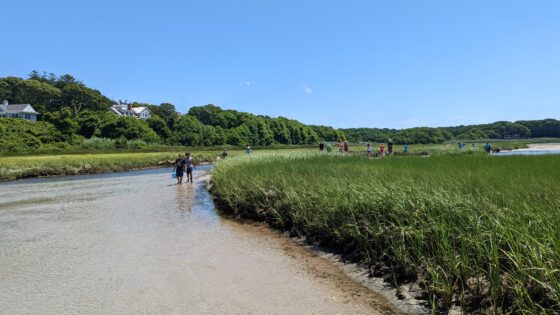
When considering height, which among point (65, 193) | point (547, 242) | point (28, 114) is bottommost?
point (65, 193)

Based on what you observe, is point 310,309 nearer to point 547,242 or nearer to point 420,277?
point 420,277

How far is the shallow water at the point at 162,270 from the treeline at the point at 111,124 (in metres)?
54.4

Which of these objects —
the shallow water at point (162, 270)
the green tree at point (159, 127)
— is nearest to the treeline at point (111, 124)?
the green tree at point (159, 127)

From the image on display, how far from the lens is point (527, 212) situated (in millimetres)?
6039

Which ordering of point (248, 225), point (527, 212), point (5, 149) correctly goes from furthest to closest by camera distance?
point (5, 149) → point (248, 225) → point (527, 212)

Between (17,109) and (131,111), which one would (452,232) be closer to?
(17,109)

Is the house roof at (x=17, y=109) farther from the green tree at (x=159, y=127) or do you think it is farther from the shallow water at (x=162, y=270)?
the shallow water at (x=162, y=270)

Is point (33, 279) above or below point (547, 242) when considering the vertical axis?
below

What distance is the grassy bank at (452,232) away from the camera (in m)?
4.94

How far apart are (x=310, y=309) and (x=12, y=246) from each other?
9219 millimetres

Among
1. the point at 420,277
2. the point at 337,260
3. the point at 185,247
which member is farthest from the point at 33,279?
the point at 420,277

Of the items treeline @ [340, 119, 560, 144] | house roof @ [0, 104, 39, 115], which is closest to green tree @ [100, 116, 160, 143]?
house roof @ [0, 104, 39, 115]

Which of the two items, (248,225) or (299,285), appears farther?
(248,225)

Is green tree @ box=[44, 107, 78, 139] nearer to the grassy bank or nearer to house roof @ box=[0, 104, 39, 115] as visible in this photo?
house roof @ box=[0, 104, 39, 115]
